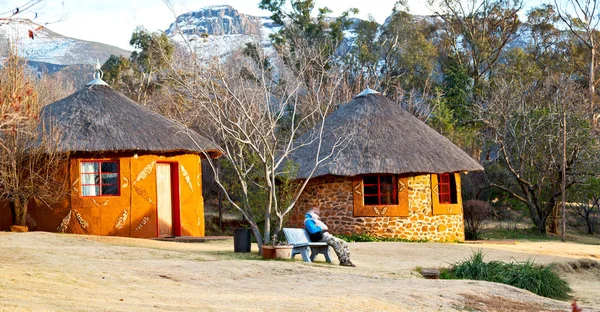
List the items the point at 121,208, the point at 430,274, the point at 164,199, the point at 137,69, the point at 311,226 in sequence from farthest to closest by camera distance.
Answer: the point at 137,69
the point at 164,199
the point at 121,208
the point at 311,226
the point at 430,274

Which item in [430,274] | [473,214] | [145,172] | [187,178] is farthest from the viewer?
[473,214]

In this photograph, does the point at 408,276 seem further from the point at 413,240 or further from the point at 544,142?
the point at 544,142

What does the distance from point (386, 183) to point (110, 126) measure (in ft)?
23.3

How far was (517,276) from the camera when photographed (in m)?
13.6

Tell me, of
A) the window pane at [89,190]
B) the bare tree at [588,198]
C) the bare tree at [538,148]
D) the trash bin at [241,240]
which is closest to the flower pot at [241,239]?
the trash bin at [241,240]

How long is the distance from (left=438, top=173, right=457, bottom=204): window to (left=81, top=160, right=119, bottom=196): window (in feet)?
27.9

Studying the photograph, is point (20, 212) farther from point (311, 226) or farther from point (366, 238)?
point (366, 238)

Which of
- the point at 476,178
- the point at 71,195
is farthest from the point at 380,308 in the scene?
the point at 476,178

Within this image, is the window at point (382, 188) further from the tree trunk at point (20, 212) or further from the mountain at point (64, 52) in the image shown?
the mountain at point (64, 52)

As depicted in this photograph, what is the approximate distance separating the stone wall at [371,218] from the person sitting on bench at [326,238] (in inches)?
241

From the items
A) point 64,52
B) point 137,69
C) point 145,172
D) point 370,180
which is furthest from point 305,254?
point 64,52

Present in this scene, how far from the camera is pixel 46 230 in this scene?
18969 mm

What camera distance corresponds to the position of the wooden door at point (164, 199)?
2022cm

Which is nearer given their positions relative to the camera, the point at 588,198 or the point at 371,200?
A: the point at 371,200
